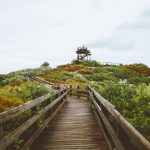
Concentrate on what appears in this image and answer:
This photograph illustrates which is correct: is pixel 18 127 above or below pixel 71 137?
above

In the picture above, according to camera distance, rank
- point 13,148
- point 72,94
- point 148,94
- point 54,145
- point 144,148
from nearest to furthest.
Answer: point 144,148 < point 13,148 < point 54,145 < point 148,94 < point 72,94

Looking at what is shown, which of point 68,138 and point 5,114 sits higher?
point 5,114

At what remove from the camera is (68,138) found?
9414 millimetres

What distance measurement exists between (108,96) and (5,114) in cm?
920

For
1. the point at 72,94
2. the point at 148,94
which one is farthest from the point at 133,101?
the point at 72,94

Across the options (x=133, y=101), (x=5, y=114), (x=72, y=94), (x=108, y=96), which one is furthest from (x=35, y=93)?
(x=72, y=94)

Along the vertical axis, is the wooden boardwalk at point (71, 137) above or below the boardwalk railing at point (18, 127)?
below

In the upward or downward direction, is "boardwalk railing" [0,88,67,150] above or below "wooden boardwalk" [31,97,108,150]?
above

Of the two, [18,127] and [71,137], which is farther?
[71,137]

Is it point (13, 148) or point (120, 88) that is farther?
point (120, 88)

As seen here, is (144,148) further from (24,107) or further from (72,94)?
(72,94)

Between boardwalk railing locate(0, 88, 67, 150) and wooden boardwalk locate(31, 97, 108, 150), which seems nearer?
boardwalk railing locate(0, 88, 67, 150)

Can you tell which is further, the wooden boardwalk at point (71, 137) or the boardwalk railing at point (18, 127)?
the wooden boardwalk at point (71, 137)

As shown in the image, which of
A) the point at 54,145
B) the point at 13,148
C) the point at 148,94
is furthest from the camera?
the point at 148,94
